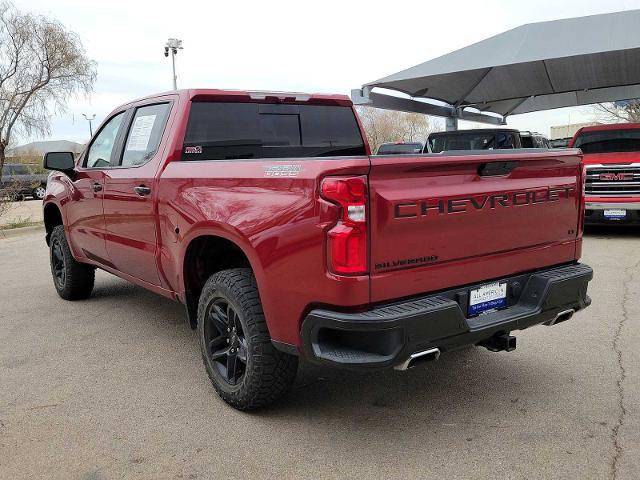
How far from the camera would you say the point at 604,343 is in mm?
4418

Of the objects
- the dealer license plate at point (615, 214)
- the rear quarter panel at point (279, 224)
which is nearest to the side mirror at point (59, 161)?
the rear quarter panel at point (279, 224)

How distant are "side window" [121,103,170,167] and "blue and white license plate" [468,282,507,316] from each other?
2.44 m

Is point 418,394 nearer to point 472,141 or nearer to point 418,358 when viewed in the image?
point 418,358

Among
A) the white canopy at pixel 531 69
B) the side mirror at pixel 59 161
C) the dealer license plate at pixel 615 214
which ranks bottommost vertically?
the dealer license plate at pixel 615 214

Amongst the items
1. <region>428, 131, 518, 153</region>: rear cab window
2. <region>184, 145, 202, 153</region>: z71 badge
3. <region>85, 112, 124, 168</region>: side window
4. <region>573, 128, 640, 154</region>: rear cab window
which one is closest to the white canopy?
<region>573, 128, 640, 154</region>: rear cab window

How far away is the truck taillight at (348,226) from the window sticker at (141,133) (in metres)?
2.21

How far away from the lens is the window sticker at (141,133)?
4336mm

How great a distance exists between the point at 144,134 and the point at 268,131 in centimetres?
94

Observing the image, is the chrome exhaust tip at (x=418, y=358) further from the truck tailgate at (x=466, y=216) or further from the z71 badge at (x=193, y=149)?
the z71 badge at (x=193, y=149)

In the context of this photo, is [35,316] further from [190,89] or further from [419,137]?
[419,137]

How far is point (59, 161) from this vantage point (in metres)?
5.22

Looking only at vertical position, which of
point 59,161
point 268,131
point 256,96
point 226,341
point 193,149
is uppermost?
point 256,96

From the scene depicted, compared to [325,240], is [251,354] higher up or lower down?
lower down

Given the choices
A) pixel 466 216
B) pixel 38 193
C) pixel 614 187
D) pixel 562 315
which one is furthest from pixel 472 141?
pixel 38 193
